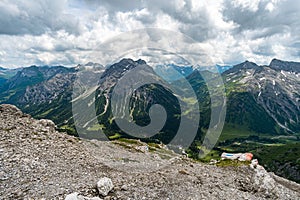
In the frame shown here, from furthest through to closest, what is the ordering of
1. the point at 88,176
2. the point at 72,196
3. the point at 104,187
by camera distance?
1. the point at 88,176
2. the point at 104,187
3. the point at 72,196

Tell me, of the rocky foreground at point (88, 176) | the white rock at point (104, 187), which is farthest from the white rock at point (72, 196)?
the white rock at point (104, 187)

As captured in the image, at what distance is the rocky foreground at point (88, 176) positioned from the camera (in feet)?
70.8

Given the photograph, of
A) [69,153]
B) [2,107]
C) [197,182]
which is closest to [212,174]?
[197,182]

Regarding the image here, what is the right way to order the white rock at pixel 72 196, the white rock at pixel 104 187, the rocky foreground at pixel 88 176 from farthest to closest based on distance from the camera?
the rocky foreground at pixel 88 176 < the white rock at pixel 104 187 < the white rock at pixel 72 196

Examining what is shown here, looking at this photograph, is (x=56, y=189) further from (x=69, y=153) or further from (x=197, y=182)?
(x=197, y=182)

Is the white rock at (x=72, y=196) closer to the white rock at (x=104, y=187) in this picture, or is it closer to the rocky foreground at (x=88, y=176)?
the rocky foreground at (x=88, y=176)

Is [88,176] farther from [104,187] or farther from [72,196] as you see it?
[72,196]

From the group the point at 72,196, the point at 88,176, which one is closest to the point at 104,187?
the point at 72,196

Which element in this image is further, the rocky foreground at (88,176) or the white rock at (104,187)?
the rocky foreground at (88,176)

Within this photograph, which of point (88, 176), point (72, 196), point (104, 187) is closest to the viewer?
point (72, 196)

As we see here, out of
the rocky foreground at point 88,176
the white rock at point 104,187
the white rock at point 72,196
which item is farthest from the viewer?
the rocky foreground at point 88,176

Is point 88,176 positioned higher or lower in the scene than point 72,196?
lower

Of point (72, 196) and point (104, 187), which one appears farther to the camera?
point (104, 187)

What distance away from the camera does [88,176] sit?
2500 centimetres
